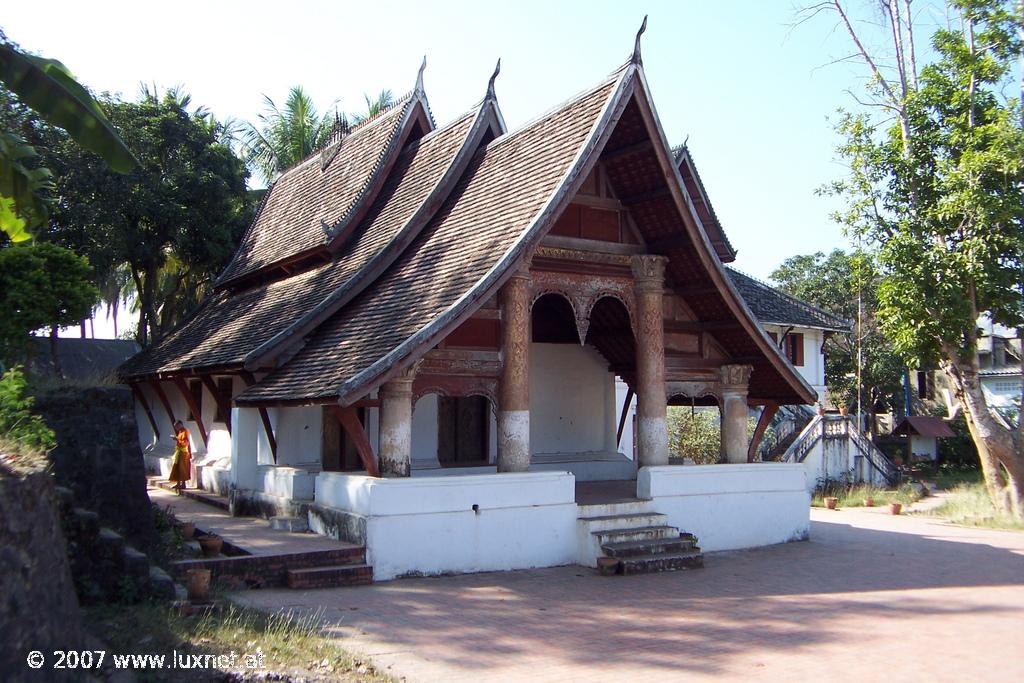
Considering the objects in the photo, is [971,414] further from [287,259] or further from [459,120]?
[287,259]

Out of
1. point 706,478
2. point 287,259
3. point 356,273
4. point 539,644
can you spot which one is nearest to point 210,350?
point 287,259

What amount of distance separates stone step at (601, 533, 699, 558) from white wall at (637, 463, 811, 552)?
67 centimetres

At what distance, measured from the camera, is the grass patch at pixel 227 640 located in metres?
6.05

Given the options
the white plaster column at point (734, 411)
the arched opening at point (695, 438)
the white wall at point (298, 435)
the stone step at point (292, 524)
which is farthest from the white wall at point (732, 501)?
the arched opening at point (695, 438)

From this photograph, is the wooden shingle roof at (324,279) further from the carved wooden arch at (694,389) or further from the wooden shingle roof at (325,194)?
the carved wooden arch at (694,389)

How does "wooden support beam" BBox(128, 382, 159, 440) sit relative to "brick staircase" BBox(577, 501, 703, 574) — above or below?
above

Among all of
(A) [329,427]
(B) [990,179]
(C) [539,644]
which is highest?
(B) [990,179]

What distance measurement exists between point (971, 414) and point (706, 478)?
887 centimetres

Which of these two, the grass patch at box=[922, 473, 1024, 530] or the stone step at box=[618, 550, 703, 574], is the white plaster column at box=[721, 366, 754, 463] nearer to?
the stone step at box=[618, 550, 703, 574]

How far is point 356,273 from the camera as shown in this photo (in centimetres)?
1317

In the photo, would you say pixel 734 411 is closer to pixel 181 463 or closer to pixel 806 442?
pixel 181 463

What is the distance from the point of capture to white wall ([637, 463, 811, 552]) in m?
12.0

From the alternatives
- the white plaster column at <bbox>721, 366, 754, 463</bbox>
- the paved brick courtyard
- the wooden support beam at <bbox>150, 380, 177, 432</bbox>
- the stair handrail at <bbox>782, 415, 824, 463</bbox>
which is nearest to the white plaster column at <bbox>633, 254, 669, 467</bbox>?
the white plaster column at <bbox>721, 366, 754, 463</bbox>

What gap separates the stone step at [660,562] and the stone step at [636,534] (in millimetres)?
341
